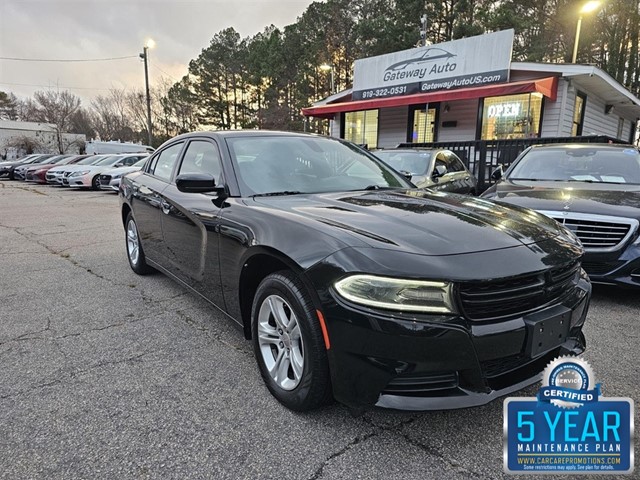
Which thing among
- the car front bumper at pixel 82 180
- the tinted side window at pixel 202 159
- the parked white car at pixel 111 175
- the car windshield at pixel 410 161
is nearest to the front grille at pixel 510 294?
the tinted side window at pixel 202 159

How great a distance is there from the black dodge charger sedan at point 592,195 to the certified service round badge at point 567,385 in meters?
2.11

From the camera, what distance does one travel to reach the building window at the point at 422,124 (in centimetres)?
1497

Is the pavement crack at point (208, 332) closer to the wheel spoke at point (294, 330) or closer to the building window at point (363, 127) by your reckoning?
the wheel spoke at point (294, 330)

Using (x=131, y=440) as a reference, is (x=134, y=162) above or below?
above

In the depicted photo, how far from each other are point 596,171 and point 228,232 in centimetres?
474

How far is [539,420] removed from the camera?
1.91m

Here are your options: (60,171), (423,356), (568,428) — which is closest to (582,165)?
(568,428)

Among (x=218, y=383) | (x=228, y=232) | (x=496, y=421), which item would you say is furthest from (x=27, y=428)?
(x=496, y=421)

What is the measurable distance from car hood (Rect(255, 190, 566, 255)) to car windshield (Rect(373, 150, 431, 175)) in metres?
4.41

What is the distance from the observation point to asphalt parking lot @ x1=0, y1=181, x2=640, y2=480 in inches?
70.4

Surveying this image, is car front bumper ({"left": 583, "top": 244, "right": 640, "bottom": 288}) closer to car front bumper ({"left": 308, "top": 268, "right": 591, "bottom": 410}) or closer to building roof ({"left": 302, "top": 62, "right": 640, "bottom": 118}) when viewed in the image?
car front bumper ({"left": 308, "top": 268, "right": 591, "bottom": 410})

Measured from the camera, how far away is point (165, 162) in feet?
13.5

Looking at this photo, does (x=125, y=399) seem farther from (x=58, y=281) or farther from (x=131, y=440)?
(x=58, y=281)

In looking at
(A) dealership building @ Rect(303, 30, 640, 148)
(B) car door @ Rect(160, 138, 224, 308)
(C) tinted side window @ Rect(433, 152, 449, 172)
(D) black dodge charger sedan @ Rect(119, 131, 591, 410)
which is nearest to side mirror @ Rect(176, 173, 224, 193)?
(D) black dodge charger sedan @ Rect(119, 131, 591, 410)
